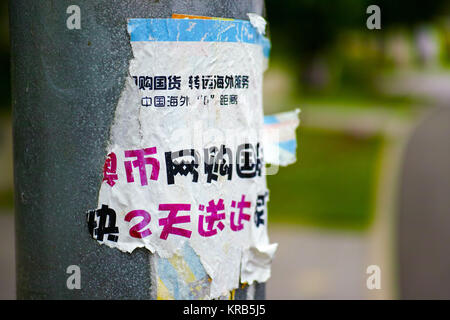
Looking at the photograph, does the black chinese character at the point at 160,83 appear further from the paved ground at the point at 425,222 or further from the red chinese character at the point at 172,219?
the paved ground at the point at 425,222

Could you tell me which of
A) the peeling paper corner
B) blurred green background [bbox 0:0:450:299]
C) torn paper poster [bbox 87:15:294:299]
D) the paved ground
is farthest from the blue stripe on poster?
the paved ground

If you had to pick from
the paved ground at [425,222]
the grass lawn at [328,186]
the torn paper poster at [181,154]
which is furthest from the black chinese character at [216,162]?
the grass lawn at [328,186]

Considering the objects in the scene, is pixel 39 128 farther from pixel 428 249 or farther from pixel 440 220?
pixel 440 220

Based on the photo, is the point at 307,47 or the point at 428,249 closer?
the point at 428,249

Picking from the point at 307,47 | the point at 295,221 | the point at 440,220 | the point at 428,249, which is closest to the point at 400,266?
the point at 428,249

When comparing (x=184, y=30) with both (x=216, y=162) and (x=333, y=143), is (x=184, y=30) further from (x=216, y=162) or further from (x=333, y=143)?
(x=333, y=143)

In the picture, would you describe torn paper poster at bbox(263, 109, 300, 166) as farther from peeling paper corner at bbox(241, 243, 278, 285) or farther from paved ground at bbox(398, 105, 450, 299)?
paved ground at bbox(398, 105, 450, 299)

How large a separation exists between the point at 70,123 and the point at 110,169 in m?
0.19

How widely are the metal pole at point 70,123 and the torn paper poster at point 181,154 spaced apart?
4 cm

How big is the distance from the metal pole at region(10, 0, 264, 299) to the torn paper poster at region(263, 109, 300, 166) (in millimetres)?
479

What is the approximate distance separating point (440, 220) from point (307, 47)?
1776 cm

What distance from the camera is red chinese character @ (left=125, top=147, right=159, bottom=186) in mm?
1939

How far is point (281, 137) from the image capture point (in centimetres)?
242

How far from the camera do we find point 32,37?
2.00 m
